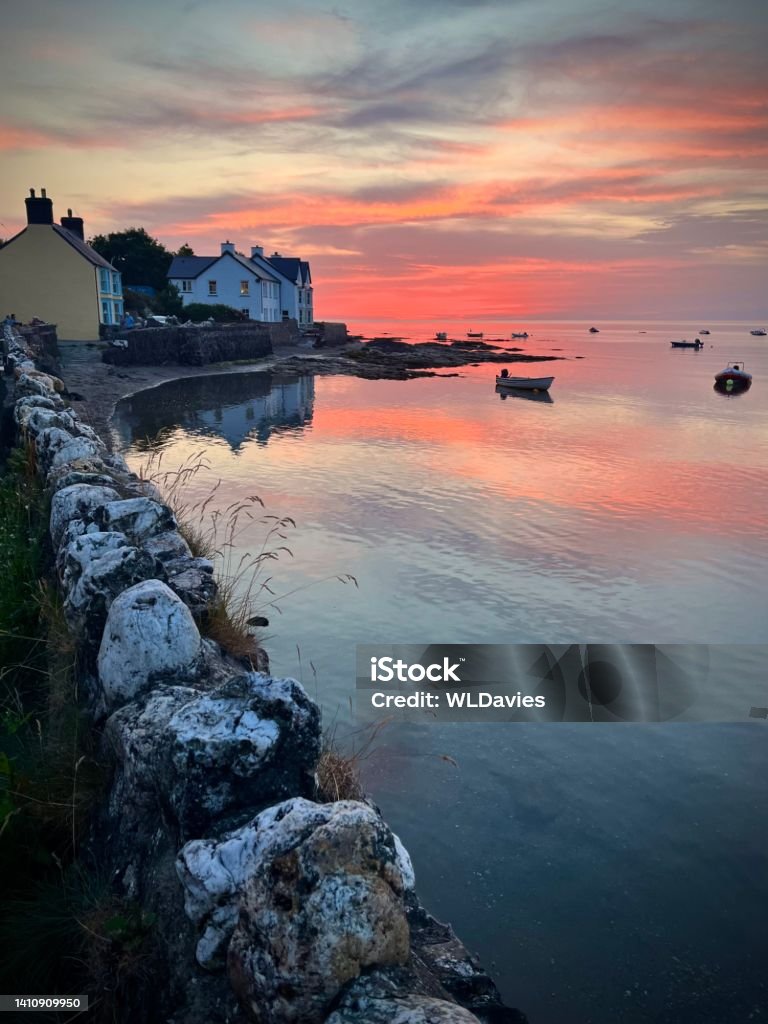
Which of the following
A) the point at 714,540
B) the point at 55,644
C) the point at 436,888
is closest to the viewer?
the point at 55,644

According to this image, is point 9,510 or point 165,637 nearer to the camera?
point 165,637

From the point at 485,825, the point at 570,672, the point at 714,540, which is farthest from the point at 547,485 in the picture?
the point at 485,825

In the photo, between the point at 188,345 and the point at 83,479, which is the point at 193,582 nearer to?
the point at 83,479

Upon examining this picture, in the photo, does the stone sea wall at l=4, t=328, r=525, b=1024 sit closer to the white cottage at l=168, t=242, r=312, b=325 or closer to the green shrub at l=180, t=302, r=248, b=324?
the green shrub at l=180, t=302, r=248, b=324

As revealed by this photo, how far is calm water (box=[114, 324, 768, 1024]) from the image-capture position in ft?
21.5

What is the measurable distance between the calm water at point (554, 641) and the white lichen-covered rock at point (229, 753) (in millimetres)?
3912

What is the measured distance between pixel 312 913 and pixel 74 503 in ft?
17.5

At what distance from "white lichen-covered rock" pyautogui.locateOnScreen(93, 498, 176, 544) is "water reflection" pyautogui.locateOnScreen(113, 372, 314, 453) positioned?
22.4 metres

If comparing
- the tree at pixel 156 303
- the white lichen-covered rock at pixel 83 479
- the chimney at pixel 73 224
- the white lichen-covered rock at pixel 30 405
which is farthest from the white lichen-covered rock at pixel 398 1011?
the tree at pixel 156 303

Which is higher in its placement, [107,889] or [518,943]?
[107,889]

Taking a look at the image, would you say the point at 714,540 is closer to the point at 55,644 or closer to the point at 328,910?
the point at 55,644

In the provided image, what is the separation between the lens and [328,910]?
262 cm

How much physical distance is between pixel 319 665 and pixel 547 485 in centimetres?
1767

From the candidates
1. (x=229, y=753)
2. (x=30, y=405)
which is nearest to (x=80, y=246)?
(x=30, y=405)
